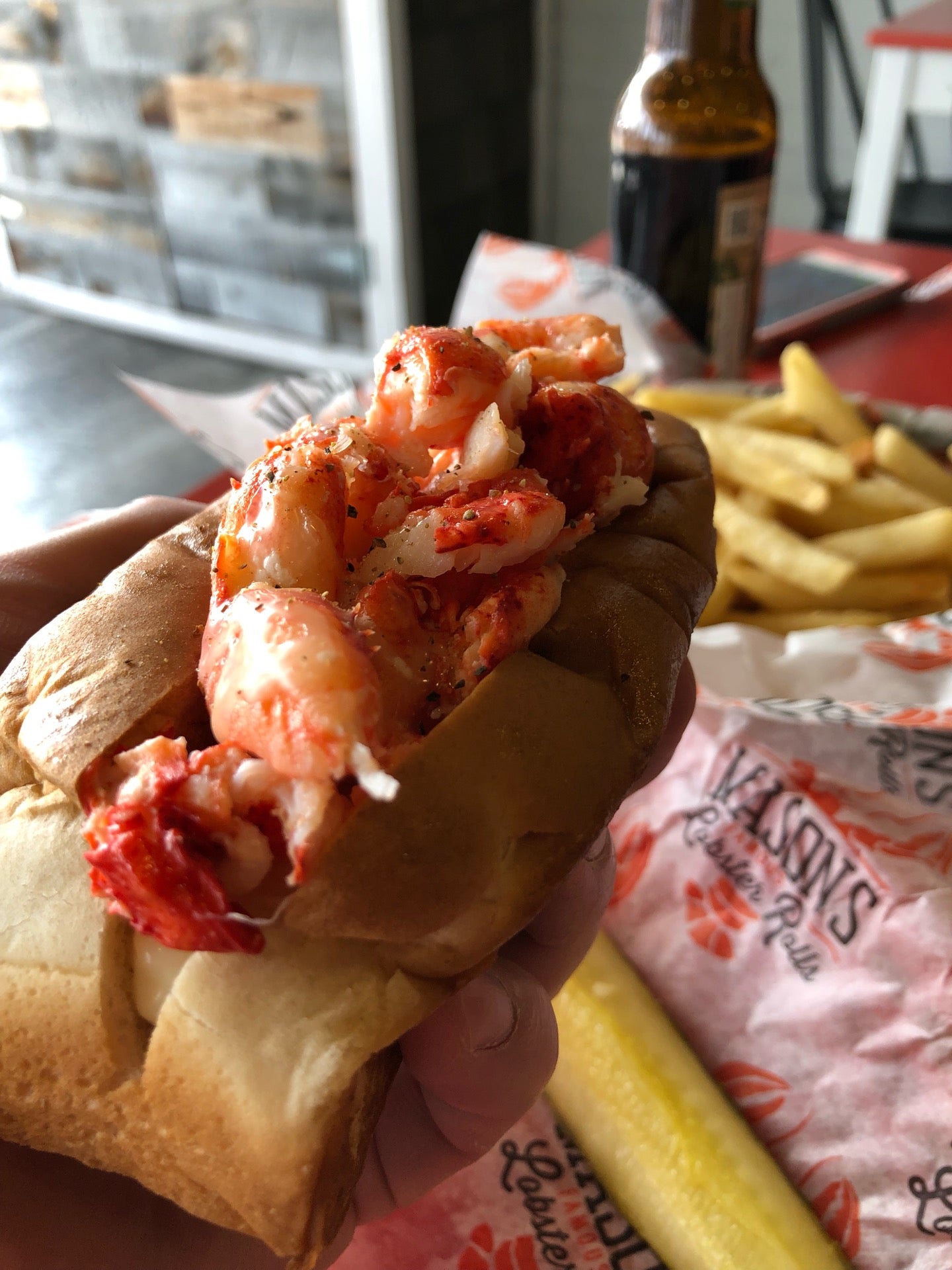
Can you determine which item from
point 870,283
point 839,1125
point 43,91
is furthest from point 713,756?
point 43,91

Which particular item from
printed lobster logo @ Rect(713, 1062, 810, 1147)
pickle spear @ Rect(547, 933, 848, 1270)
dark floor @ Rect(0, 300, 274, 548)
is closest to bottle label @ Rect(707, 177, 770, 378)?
pickle spear @ Rect(547, 933, 848, 1270)

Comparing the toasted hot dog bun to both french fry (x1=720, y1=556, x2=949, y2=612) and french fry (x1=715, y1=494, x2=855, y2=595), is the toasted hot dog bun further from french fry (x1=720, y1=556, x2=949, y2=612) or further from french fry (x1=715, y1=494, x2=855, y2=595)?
french fry (x1=720, y1=556, x2=949, y2=612)

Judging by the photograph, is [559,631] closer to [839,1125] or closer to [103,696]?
[103,696]

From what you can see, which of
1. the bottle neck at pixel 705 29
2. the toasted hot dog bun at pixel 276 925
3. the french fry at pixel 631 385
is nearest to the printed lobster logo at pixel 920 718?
the toasted hot dog bun at pixel 276 925

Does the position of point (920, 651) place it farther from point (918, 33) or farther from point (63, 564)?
point (918, 33)

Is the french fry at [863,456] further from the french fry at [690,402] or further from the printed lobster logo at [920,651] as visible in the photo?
the printed lobster logo at [920,651]
